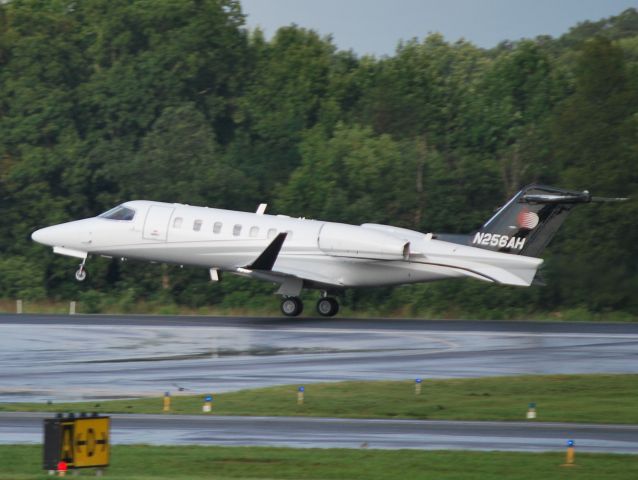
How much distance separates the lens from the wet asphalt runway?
17.8 metres

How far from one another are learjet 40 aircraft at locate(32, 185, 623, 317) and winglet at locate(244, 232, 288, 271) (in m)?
0.03

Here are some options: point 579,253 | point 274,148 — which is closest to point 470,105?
point 274,148

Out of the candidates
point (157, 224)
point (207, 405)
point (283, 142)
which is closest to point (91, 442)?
point (207, 405)

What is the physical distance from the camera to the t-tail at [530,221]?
3453 cm

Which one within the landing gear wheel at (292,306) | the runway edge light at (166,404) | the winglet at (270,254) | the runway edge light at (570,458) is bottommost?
the runway edge light at (570,458)

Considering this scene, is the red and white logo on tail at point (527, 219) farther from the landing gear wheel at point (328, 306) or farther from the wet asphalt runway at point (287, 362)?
the landing gear wheel at point (328, 306)

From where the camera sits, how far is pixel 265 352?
2764cm

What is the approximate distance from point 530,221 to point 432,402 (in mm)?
14526

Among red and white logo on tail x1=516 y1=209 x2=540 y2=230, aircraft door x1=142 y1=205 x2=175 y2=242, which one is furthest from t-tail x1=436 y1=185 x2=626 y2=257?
aircraft door x1=142 y1=205 x2=175 y2=242

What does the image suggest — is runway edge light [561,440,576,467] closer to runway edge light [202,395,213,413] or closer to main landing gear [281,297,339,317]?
runway edge light [202,395,213,413]

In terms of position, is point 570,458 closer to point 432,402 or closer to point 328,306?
point 432,402

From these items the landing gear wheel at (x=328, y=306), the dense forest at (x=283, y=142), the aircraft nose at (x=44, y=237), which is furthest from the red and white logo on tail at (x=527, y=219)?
the aircraft nose at (x=44, y=237)

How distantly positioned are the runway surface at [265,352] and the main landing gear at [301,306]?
2.31 ft

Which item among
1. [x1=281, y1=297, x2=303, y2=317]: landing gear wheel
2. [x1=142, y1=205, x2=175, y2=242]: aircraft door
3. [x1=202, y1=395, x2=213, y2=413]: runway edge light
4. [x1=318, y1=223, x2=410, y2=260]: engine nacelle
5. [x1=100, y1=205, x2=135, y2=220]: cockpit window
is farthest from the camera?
[x1=100, y1=205, x2=135, y2=220]: cockpit window
